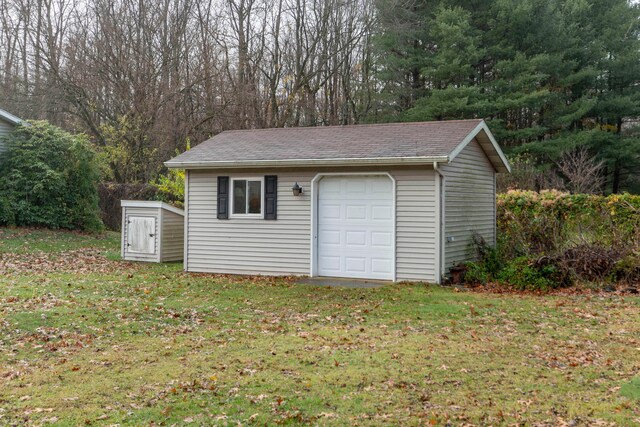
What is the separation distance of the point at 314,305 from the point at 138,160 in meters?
17.3

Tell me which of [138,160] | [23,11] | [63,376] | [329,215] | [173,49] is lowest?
[63,376]

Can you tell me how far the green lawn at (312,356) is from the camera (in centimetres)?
486

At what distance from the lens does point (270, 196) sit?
508 inches

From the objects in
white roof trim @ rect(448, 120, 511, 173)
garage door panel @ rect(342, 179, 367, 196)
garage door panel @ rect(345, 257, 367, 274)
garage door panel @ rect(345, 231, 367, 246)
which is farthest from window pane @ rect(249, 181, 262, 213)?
white roof trim @ rect(448, 120, 511, 173)

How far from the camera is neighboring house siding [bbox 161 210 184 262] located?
15.0 meters

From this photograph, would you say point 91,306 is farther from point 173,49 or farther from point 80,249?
point 173,49

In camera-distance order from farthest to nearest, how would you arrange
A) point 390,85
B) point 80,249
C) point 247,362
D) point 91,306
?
point 390,85, point 80,249, point 91,306, point 247,362

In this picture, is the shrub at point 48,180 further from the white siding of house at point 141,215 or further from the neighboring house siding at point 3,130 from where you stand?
the white siding of house at point 141,215

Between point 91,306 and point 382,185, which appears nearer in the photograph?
point 91,306

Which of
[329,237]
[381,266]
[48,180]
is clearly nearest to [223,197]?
[329,237]

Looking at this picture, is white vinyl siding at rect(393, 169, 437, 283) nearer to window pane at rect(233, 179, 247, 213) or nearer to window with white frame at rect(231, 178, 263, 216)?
window with white frame at rect(231, 178, 263, 216)

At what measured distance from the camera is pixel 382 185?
1208 cm

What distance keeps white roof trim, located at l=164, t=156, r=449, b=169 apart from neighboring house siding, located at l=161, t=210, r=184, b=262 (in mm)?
2001

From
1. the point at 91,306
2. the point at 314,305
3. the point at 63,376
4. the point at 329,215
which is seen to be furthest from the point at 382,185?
the point at 63,376
